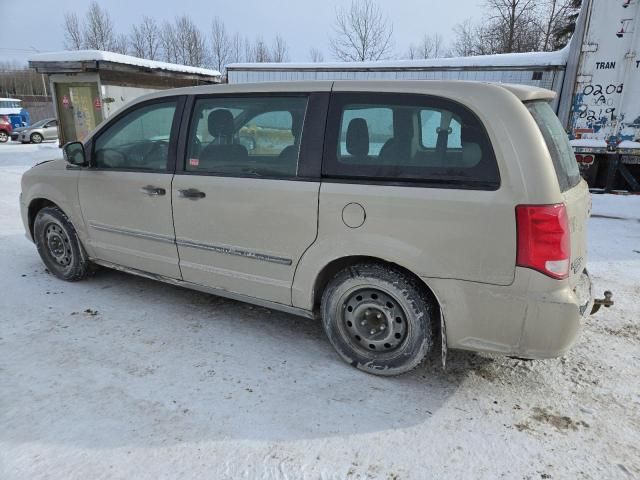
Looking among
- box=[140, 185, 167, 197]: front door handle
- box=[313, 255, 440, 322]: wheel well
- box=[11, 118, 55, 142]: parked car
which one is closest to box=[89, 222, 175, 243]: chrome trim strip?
box=[140, 185, 167, 197]: front door handle

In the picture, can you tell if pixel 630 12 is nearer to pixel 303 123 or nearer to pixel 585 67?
pixel 585 67

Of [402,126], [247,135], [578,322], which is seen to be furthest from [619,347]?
[247,135]

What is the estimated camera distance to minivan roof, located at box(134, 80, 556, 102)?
2521mm

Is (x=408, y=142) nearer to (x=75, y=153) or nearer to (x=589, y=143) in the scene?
(x=75, y=153)

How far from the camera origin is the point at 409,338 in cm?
274

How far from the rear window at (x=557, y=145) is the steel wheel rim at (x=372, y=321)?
1.16 m

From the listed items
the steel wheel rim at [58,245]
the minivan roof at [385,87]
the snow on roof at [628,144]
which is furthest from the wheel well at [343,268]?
the snow on roof at [628,144]

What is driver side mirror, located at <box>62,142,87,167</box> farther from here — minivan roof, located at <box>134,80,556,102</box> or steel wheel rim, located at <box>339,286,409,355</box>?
steel wheel rim, located at <box>339,286,409,355</box>

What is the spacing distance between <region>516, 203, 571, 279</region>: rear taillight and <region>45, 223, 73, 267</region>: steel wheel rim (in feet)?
12.7

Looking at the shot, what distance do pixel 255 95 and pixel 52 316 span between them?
2.39 meters

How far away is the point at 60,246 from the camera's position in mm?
4344

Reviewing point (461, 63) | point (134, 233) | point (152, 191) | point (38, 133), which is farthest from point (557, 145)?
point (38, 133)

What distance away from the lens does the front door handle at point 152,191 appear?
343 centimetres

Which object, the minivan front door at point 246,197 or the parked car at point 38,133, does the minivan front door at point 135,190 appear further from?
the parked car at point 38,133
